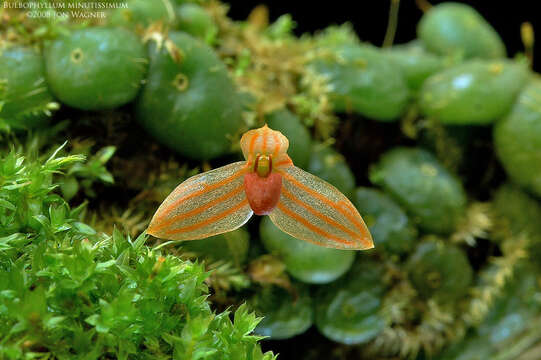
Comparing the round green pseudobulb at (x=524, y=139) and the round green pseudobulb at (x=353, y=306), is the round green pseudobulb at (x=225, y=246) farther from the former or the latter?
the round green pseudobulb at (x=524, y=139)

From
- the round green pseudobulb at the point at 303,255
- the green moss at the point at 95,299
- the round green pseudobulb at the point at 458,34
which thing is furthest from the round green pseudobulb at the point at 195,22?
the round green pseudobulb at the point at 458,34

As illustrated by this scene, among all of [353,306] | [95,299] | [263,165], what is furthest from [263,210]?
[353,306]

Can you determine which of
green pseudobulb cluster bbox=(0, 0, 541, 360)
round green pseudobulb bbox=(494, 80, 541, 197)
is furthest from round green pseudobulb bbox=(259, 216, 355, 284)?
round green pseudobulb bbox=(494, 80, 541, 197)

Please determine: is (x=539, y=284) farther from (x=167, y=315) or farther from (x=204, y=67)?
(x=167, y=315)

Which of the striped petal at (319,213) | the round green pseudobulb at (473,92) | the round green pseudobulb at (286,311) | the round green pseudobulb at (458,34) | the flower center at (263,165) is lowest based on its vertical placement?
the round green pseudobulb at (286,311)

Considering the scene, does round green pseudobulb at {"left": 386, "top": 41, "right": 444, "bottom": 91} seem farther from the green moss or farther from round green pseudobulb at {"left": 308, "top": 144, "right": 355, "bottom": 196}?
the green moss

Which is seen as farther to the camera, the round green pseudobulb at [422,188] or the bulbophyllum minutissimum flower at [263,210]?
the round green pseudobulb at [422,188]

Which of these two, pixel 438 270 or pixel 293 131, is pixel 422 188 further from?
pixel 293 131

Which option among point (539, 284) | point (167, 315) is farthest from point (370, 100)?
point (167, 315)

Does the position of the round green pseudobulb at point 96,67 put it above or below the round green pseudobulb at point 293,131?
above
